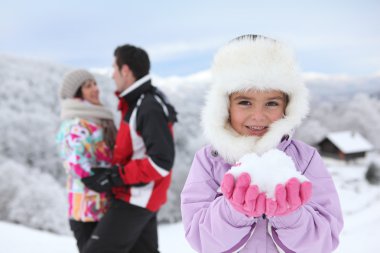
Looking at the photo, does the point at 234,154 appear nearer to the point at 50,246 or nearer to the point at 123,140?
the point at 123,140

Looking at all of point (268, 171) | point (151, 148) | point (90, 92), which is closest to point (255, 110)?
point (268, 171)

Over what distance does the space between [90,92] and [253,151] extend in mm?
1626

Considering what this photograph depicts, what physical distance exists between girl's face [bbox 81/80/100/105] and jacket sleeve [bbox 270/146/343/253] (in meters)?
1.74

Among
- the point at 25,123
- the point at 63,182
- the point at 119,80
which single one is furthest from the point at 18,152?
the point at 119,80

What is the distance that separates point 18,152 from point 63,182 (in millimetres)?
2799

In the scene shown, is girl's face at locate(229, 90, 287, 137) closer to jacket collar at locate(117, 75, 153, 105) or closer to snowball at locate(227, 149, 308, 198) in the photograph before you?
snowball at locate(227, 149, 308, 198)

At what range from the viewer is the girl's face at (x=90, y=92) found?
8.26ft

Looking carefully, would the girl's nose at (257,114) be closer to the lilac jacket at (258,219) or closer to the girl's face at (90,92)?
the lilac jacket at (258,219)

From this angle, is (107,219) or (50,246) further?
(50,246)

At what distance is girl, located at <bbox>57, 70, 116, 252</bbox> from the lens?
226cm

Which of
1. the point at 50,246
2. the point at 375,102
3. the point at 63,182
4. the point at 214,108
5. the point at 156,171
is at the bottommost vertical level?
the point at 63,182

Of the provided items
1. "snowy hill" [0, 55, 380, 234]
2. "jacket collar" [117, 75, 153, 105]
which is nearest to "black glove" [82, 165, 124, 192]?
"jacket collar" [117, 75, 153, 105]

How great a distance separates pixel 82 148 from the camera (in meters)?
2.26

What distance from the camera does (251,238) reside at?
1.17 m
